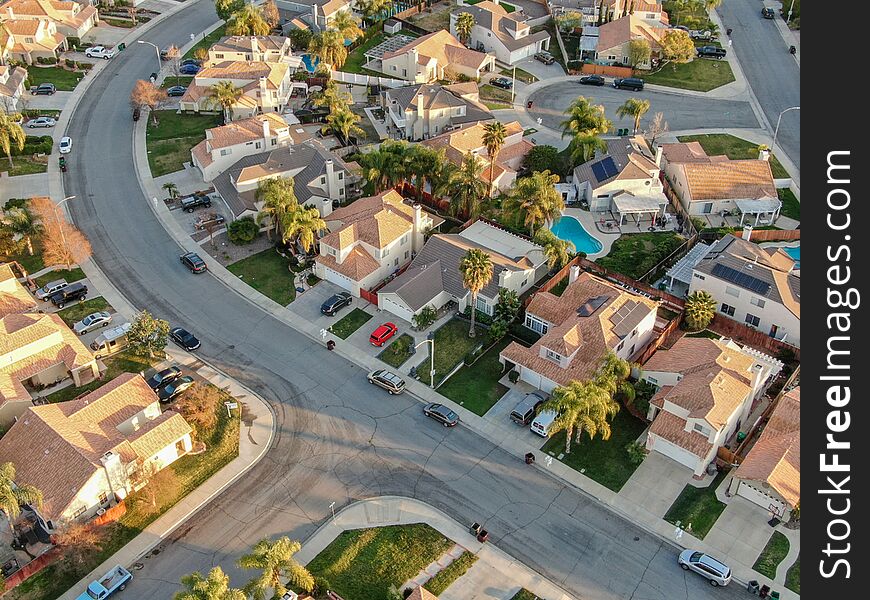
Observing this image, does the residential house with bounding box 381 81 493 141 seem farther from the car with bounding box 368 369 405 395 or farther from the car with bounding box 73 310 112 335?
the car with bounding box 73 310 112 335

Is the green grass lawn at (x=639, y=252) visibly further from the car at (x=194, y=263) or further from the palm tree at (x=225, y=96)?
the palm tree at (x=225, y=96)

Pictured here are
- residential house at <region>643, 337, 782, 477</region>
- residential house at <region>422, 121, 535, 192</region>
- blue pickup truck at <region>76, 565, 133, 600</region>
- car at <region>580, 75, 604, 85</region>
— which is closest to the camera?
blue pickup truck at <region>76, 565, 133, 600</region>

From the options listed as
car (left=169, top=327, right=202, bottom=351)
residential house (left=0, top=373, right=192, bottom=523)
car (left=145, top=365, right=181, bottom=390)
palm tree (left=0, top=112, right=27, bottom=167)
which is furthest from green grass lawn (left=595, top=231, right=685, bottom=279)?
palm tree (left=0, top=112, right=27, bottom=167)

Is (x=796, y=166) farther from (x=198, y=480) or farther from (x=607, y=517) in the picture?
(x=198, y=480)

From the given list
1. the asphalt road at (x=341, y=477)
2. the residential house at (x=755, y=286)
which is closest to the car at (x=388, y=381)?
the asphalt road at (x=341, y=477)

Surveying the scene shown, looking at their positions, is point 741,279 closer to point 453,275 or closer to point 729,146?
point 453,275
